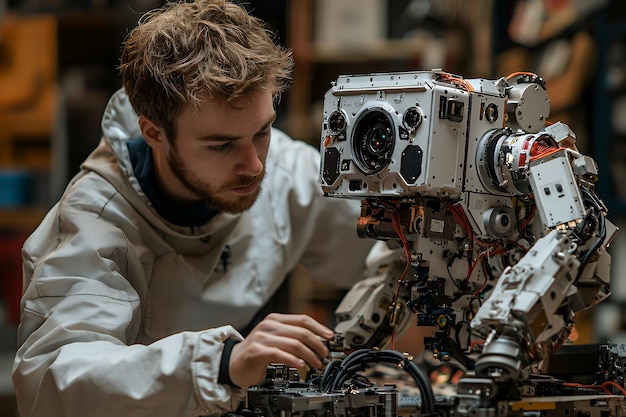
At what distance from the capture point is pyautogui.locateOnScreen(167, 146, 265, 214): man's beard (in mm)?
3299

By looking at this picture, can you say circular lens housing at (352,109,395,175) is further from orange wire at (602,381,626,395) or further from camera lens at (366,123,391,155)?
orange wire at (602,381,626,395)

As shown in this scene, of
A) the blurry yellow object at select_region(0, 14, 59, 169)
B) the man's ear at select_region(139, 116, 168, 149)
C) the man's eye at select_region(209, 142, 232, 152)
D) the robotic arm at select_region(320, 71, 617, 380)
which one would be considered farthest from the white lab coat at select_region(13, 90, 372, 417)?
the blurry yellow object at select_region(0, 14, 59, 169)

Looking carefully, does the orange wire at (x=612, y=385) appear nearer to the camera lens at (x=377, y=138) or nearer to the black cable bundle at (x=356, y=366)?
the black cable bundle at (x=356, y=366)

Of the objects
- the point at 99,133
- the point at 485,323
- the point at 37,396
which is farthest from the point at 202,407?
the point at 99,133

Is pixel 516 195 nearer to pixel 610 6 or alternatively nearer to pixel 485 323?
pixel 485 323

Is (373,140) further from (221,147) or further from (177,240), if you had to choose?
(177,240)

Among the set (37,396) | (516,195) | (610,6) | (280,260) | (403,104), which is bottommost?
(37,396)

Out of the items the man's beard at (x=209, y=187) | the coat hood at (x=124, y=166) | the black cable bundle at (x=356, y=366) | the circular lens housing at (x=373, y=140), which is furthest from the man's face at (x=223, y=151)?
the black cable bundle at (x=356, y=366)

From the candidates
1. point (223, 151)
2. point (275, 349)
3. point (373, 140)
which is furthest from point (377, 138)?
point (275, 349)

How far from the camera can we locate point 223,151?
10.5ft

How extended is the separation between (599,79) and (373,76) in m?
3.41

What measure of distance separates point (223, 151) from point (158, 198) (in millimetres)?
394

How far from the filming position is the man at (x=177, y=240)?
261 centimetres

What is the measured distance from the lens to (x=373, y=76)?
3.00 meters
